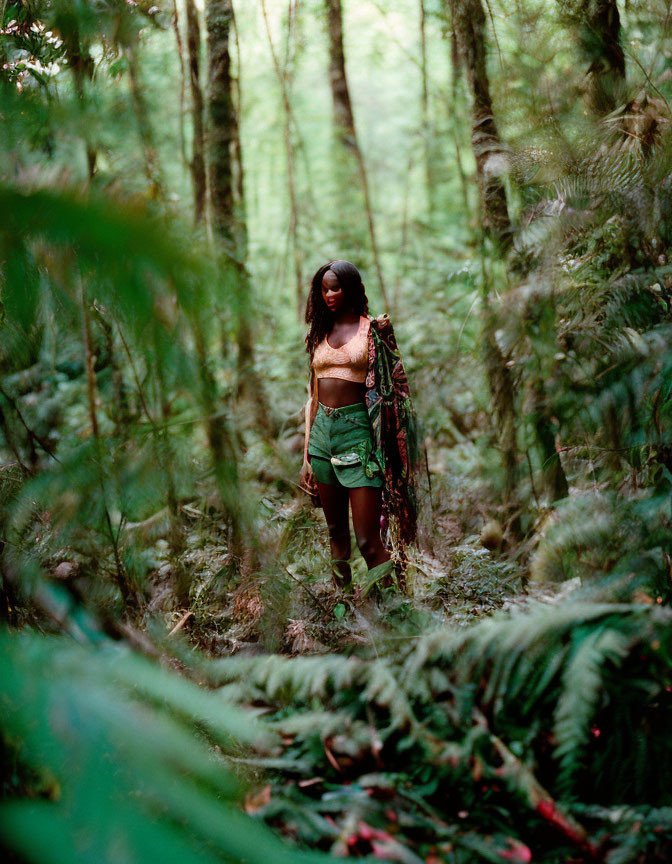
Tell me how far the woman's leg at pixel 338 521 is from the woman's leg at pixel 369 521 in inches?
6.1

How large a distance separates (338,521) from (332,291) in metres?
1.34

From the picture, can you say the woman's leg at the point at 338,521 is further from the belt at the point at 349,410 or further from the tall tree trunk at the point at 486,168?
the tall tree trunk at the point at 486,168

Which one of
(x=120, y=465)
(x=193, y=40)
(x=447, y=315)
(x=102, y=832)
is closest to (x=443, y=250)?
(x=447, y=315)

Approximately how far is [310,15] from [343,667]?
10444 millimetres

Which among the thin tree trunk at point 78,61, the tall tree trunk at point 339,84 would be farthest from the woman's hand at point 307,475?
the tall tree trunk at point 339,84

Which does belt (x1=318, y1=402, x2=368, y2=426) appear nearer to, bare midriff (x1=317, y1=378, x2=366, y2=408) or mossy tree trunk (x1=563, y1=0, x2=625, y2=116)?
bare midriff (x1=317, y1=378, x2=366, y2=408)

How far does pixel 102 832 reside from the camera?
0.51m

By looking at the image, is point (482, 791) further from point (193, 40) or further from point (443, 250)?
point (443, 250)

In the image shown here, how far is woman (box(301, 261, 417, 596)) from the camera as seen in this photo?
3.58 metres

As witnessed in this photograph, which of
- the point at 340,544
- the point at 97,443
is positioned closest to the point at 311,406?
the point at 340,544

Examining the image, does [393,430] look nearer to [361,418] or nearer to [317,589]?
[361,418]

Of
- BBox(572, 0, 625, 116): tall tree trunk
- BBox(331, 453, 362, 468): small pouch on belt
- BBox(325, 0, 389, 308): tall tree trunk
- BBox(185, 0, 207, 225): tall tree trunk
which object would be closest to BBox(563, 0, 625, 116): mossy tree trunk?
BBox(572, 0, 625, 116): tall tree trunk

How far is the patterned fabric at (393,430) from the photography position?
3.56 meters

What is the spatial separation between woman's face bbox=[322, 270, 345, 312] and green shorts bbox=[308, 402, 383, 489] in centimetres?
58
